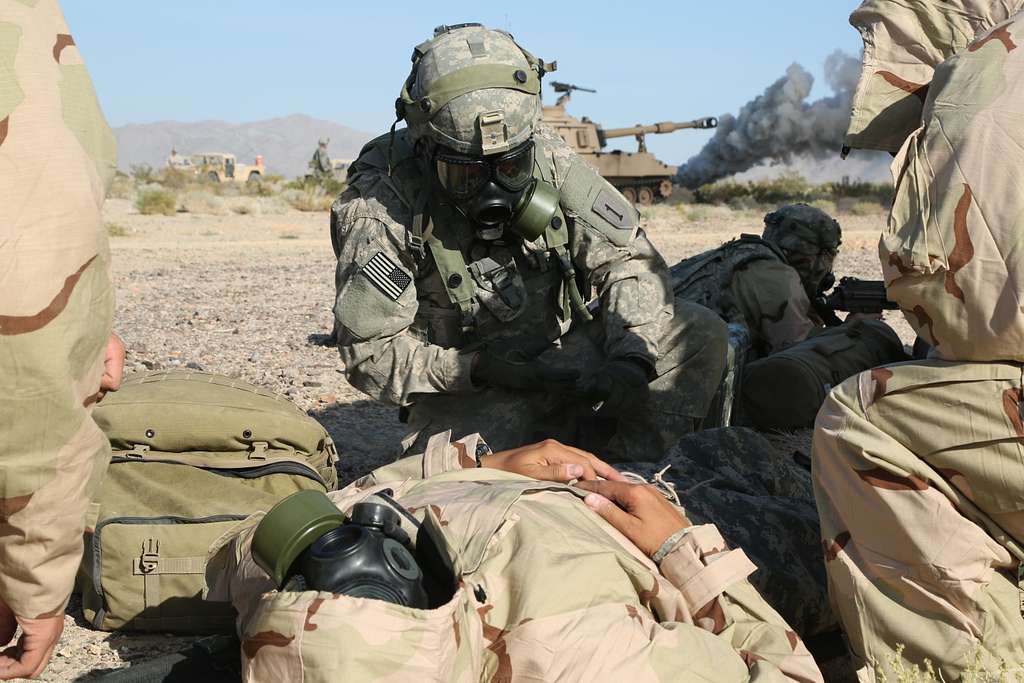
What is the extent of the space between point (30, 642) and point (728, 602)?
149cm

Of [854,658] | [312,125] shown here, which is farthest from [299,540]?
[312,125]

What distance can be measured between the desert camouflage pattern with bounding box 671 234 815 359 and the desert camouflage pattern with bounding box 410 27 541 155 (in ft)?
6.58

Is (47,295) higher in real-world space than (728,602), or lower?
higher

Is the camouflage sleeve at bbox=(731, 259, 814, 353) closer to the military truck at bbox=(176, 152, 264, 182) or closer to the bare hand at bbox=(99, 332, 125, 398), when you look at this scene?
the bare hand at bbox=(99, 332, 125, 398)

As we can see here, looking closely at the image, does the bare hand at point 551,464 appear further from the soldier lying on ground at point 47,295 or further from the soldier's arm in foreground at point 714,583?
the soldier lying on ground at point 47,295

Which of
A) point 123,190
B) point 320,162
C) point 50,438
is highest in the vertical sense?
point 50,438

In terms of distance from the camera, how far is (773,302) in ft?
18.3

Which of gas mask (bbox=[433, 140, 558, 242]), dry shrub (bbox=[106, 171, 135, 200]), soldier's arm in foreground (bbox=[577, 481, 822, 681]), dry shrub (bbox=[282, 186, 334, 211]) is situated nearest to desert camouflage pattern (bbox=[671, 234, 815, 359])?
gas mask (bbox=[433, 140, 558, 242])

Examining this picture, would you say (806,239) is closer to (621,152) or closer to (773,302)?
(773,302)

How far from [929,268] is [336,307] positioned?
226cm

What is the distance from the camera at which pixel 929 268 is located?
234cm

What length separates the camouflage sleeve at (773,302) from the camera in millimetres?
5586

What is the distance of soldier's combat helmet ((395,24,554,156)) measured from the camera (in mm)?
3814

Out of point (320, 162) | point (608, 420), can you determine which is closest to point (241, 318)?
point (608, 420)
